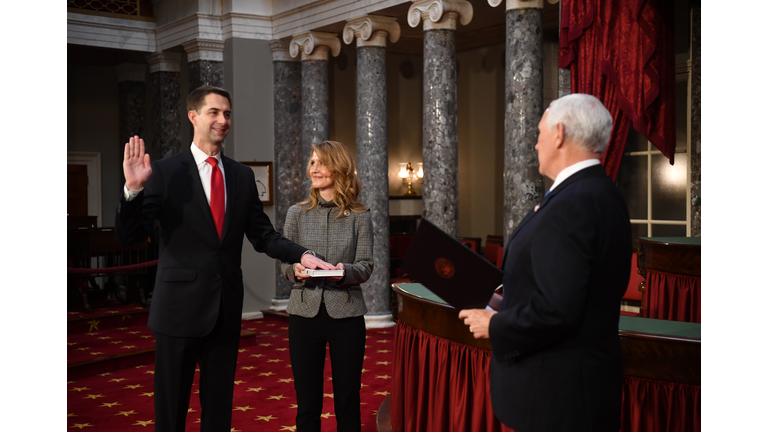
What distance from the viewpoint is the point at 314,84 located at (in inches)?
362

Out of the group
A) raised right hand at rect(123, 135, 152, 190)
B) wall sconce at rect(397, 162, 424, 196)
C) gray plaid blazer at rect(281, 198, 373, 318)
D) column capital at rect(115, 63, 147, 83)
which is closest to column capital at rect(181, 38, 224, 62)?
column capital at rect(115, 63, 147, 83)

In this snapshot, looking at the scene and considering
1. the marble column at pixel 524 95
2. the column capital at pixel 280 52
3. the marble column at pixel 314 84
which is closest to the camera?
the marble column at pixel 524 95

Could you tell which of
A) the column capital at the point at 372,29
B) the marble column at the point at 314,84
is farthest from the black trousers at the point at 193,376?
the marble column at the point at 314,84

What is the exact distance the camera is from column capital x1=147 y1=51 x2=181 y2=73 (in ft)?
34.5

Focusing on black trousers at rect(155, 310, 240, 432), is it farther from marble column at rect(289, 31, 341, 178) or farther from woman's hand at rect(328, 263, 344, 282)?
marble column at rect(289, 31, 341, 178)

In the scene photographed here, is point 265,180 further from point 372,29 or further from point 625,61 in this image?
point 625,61

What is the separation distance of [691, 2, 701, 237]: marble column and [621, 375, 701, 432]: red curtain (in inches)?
208

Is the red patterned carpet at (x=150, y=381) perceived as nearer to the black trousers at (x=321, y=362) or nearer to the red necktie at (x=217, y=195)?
the black trousers at (x=321, y=362)

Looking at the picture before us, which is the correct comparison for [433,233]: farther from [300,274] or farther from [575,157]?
[300,274]

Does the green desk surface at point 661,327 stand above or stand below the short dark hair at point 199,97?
A: below

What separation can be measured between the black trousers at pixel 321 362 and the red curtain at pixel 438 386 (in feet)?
1.54

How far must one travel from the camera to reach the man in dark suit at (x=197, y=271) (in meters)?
2.91

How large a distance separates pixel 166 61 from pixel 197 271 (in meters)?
Result: 8.40

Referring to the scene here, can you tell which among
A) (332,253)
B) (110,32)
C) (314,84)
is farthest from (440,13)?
(110,32)
